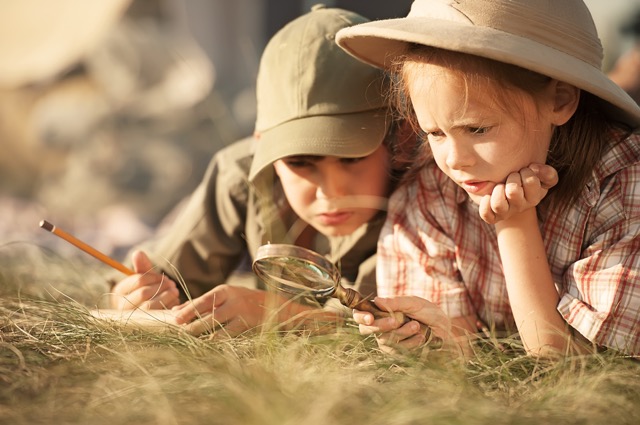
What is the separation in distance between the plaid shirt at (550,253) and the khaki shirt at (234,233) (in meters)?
0.20

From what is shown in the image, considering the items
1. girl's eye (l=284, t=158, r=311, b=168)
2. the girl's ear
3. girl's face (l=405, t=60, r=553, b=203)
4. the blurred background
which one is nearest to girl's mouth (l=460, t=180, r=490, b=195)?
girl's face (l=405, t=60, r=553, b=203)

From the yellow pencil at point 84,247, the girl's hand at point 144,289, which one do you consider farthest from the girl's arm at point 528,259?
the yellow pencil at point 84,247

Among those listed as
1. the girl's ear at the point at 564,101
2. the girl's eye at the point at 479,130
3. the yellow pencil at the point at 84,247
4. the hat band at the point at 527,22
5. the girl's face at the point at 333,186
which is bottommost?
the yellow pencil at the point at 84,247

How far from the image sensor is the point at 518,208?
173 cm

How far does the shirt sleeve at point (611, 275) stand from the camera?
1.68 meters

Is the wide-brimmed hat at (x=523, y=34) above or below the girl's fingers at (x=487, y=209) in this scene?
above

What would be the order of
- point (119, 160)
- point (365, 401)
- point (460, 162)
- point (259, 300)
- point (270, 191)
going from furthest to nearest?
1. point (119, 160)
2. point (270, 191)
3. point (259, 300)
4. point (460, 162)
5. point (365, 401)

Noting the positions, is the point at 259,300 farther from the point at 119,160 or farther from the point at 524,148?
the point at 119,160

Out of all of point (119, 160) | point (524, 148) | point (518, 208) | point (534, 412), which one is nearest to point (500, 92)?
point (524, 148)

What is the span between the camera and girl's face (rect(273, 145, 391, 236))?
2.04m

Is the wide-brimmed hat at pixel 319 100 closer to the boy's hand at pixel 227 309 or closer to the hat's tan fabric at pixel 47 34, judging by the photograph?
the boy's hand at pixel 227 309

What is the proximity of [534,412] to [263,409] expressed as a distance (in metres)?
0.41

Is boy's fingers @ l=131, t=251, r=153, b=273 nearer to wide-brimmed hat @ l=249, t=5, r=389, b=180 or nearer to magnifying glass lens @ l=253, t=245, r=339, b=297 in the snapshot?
wide-brimmed hat @ l=249, t=5, r=389, b=180

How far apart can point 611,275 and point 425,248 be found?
455 mm
